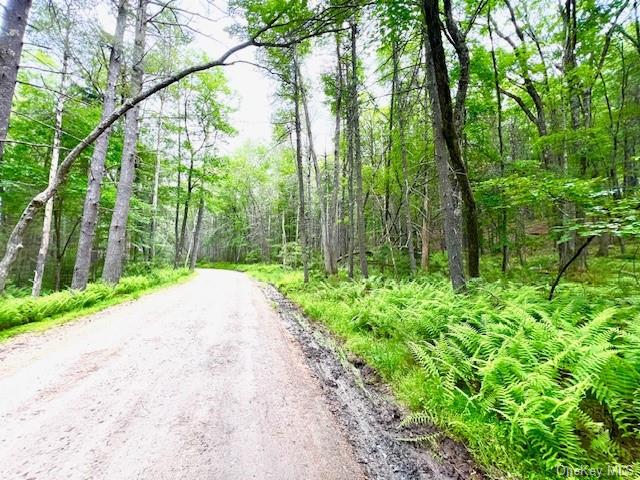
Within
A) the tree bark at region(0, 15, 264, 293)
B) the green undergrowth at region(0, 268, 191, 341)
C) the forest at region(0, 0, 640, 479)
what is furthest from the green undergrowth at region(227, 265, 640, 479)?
the green undergrowth at region(0, 268, 191, 341)

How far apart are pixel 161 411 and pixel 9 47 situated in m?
4.35

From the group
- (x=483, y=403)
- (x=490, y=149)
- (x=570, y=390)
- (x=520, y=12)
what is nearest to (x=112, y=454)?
(x=483, y=403)

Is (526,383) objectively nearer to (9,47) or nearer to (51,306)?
(9,47)

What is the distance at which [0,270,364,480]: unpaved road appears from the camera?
1940 mm

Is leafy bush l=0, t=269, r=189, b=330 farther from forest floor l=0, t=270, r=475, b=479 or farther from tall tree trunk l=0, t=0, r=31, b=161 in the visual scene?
tall tree trunk l=0, t=0, r=31, b=161

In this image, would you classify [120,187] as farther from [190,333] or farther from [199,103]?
[199,103]

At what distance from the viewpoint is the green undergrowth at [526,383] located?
6.34 feet

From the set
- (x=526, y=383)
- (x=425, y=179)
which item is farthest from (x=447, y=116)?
(x=425, y=179)

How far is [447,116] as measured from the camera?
468 cm

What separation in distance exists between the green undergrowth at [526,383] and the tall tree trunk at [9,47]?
540 cm

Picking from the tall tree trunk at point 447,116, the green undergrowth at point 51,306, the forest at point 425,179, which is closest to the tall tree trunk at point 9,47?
the forest at point 425,179

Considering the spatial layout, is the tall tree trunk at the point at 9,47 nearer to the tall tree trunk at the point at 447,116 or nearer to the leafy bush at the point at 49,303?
the leafy bush at the point at 49,303

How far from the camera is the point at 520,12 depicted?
11.4 m

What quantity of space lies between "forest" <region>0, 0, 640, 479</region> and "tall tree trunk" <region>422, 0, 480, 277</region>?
1.4 inches
